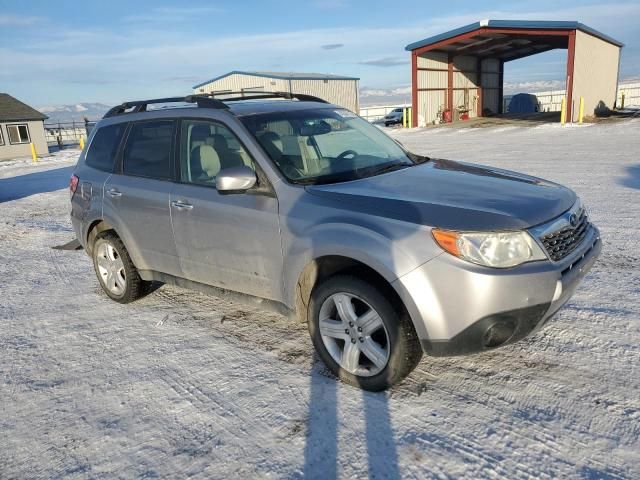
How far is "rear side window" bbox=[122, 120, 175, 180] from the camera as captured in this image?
168 inches

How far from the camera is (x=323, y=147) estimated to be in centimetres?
406

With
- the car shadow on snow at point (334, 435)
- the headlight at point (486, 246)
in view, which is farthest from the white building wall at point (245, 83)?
the headlight at point (486, 246)

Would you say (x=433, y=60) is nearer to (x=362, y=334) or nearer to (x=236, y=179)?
(x=236, y=179)

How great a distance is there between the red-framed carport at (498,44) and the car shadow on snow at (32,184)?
20.1m

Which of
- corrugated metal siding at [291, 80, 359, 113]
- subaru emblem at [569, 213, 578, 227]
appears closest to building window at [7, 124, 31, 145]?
corrugated metal siding at [291, 80, 359, 113]

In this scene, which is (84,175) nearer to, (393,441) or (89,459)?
(89,459)

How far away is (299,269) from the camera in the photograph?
3.38 metres

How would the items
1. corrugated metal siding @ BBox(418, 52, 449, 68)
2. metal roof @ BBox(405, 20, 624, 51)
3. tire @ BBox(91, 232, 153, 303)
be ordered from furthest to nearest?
1. corrugated metal siding @ BBox(418, 52, 449, 68)
2. metal roof @ BBox(405, 20, 624, 51)
3. tire @ BBox(91, 232, 153, 303)

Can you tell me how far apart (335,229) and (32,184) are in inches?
622

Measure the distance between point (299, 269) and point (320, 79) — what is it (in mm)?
42453

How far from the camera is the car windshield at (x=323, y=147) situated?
3.67 m

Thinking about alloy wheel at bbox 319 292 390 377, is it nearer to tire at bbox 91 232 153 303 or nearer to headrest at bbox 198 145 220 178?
headrest at bbox 198 145 220 178

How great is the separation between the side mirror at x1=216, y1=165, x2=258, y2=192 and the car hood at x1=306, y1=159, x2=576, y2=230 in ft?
1.43

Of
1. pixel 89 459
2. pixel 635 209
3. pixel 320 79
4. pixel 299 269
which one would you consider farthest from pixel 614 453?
pixel 320 79
